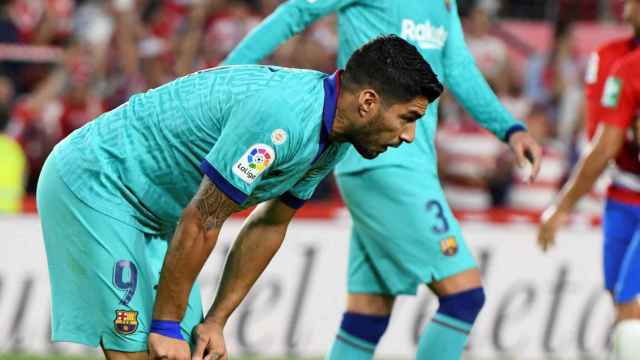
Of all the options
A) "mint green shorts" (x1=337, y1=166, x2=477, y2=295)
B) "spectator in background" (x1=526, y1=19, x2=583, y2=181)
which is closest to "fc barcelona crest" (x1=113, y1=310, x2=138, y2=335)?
"mint green shorts" (x1=337, y1=166, x2=477, y2=295)

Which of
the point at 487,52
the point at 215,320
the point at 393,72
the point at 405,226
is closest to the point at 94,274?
the point at 215,320

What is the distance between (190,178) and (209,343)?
56 cm

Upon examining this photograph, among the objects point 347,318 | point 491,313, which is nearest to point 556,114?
point 491,313

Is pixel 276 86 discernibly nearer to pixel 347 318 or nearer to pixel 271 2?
pixel 347 318

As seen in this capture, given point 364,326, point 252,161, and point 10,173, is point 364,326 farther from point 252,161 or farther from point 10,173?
point 10,173

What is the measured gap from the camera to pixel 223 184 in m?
4.08

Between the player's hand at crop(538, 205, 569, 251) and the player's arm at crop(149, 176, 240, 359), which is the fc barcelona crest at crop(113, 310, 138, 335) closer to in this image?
the player's arm at crop(149, 176, 240, 359)

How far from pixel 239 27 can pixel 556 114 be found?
3150 millimetres

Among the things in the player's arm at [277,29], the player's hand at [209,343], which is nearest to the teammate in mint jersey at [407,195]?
the player's arm at [277,29]

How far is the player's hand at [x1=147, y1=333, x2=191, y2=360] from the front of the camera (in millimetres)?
4242

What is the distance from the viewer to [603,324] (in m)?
9.43

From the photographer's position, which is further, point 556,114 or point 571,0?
point 571,0

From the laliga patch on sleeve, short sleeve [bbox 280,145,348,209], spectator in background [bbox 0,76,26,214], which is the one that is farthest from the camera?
spectator in background [bbox 0,76,26,214]

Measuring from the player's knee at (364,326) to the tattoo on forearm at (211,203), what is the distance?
6.31 feet
